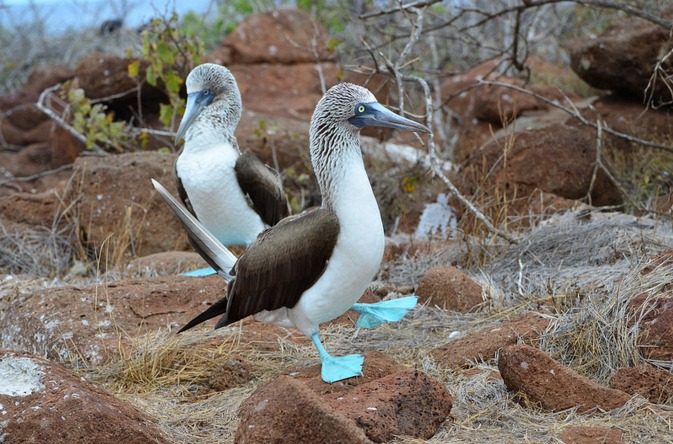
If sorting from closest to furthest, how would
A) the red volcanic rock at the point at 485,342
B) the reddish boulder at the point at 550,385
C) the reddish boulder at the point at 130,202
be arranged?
the reddish boulder at the point at 550,385 < the red volcanic rock at the point at 485,342 < the reddish boulder at the point at 130,202

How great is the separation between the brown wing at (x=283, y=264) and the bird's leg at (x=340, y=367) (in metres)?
0.27

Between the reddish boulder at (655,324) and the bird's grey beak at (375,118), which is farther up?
the bird's grey beak at (375,118)

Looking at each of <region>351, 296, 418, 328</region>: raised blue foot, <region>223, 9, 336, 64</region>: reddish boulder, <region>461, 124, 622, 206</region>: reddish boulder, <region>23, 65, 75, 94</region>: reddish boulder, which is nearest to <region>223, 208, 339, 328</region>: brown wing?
<region>351, 296, 418, 328</region>: raised blue foot

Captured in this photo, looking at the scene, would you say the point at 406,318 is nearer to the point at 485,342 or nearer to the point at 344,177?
the point at 485,342

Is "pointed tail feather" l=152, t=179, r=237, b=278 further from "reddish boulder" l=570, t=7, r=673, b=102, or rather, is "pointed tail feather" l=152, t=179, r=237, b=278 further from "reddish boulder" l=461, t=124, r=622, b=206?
"reddish boulder" l=570, t=7, r=673, b=102

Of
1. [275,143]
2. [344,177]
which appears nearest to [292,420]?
[344,177]

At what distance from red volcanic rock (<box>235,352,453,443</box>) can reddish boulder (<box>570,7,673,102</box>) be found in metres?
4.90

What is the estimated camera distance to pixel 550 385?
315 centimetres

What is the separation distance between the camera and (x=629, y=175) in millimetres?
6715

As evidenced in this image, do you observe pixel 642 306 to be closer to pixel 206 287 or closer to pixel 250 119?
pixel 206 287

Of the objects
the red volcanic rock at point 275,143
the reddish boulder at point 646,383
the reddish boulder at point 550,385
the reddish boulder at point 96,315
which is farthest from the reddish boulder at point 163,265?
the reddish boulder at point 646,383

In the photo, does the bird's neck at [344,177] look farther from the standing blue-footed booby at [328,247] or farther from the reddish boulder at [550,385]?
the reddish boulder at [550,385]

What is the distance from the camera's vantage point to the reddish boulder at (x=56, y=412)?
9.20ft

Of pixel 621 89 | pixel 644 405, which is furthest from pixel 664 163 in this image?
pixel 644 405
